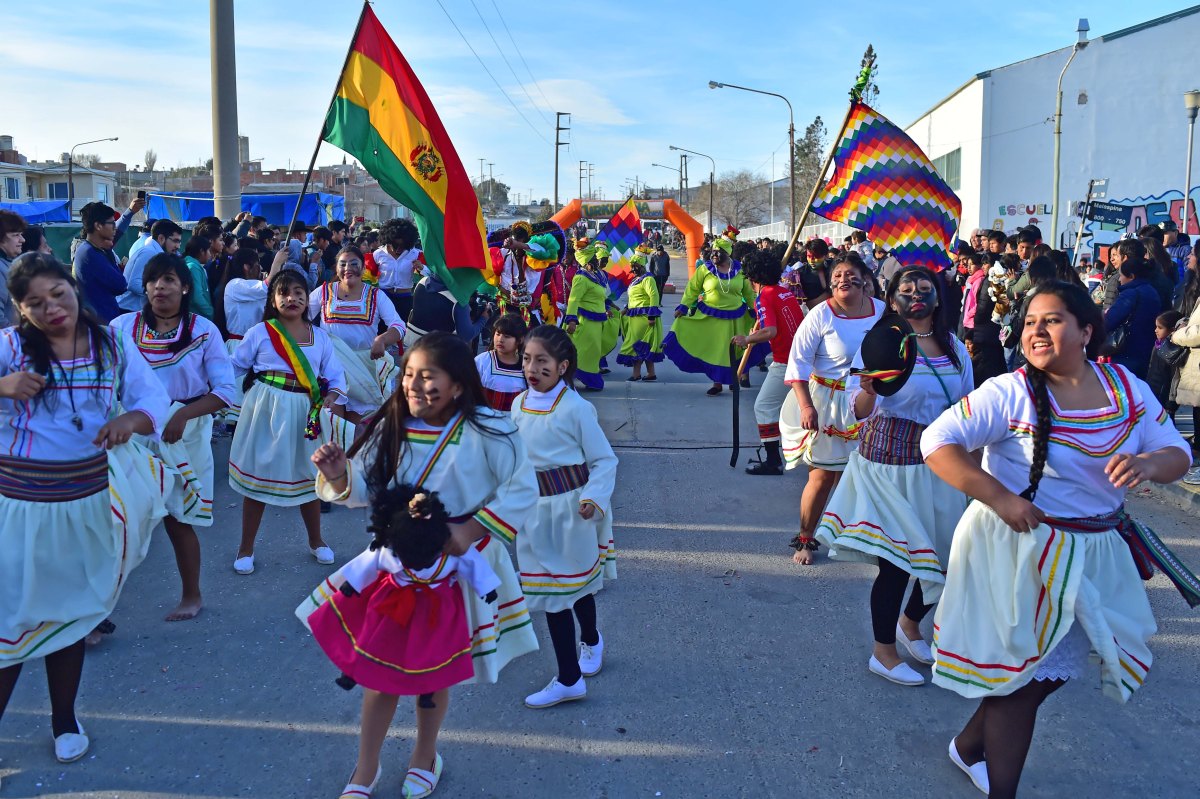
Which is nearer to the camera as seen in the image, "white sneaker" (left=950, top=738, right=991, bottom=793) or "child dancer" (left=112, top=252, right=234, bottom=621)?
"white sneaker" (left=950, top=738, right=991, bottom=793)

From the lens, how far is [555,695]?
151 inches

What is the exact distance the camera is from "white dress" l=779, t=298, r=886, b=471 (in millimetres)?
5355

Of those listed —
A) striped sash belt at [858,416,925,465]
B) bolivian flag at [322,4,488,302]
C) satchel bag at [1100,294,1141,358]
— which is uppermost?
bolivian flag at [322,4,488,302]

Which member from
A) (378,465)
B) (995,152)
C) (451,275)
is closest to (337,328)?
(451,275)

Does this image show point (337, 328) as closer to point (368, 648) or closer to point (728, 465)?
point (728, 465)

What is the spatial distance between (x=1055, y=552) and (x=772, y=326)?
4.33 meters

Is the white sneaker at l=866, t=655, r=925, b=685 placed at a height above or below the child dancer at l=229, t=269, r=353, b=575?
Answer: below

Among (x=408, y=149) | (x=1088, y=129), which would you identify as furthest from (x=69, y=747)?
(x=1088, y=129)

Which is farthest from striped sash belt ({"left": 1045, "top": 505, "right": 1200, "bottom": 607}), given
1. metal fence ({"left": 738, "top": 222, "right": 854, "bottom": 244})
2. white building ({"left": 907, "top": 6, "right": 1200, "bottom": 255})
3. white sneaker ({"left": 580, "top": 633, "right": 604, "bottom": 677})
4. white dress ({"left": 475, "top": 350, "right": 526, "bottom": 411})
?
metal fence ({"left": 738, "top": 222, "right": 854, "bottom": 244})

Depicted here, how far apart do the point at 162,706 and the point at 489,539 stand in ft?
5.51

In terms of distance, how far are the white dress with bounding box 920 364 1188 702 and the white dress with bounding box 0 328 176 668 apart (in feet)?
9.09

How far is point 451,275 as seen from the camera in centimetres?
646

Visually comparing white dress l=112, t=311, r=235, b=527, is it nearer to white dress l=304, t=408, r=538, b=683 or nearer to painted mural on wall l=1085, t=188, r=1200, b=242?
white dress l=304, t=408, r=538, b=683

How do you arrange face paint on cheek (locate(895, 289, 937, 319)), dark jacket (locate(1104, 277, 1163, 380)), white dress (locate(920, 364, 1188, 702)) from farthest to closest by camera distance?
dark jacket (locate(1104, 277, 1163, 380)) → face paint on cheek (locate(895, 289, 937, 319)) → white dress (locate(920, 364, 1188, 702))
